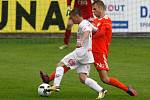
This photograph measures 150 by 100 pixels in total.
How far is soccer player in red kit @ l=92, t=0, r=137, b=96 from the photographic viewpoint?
11.8 metres

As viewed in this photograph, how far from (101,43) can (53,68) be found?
4.39m

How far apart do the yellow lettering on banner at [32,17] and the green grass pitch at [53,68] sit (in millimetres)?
658

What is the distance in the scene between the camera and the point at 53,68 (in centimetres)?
1619

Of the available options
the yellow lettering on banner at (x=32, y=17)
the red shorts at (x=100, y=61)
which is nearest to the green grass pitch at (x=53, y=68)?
the red shorts at (x=100, y=61)

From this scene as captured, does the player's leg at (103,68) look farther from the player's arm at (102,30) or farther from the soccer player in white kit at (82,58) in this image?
the player's arm at (102,30)

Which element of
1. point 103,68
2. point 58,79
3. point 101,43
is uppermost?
point 101,43

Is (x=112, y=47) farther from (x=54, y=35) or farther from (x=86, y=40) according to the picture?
(x=86, y=40)

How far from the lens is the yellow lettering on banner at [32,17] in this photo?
23.5m

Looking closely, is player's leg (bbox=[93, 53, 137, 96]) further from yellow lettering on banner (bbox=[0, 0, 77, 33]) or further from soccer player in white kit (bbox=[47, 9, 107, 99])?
yellow lettering on banner (bbox=[0, 0, 77, 33])

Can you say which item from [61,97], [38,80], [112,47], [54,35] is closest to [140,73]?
[38,80]

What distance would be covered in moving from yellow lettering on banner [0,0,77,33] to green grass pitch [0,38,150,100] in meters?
0.66

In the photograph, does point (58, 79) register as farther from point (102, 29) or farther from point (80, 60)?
point (102, 29)

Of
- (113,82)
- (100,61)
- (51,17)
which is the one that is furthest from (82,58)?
(51,17)

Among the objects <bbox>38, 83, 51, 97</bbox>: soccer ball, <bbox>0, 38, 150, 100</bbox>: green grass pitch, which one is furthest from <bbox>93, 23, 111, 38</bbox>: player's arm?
<bbox>38, 83, 51, 97</bbox>: soccer ball
